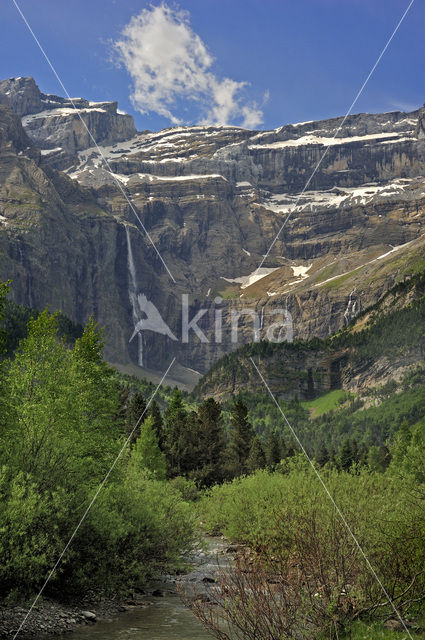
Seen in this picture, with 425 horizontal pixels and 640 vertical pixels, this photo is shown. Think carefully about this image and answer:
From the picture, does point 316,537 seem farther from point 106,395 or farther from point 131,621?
point 106,395

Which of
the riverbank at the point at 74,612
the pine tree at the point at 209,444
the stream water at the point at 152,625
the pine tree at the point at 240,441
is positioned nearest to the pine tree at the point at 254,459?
the pine tree at the point at 240,441

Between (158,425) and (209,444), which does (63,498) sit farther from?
(158,425)

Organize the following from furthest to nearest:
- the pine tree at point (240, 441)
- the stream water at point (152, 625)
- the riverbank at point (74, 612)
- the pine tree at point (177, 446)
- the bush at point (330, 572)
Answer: the pine tree at point (240, 441), the pine tree at point (177, 446), the stream water at point (152, 625), the riverbank at point (74, 612), the bush at point (330, 572)

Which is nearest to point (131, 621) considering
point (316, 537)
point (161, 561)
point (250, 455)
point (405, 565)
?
point (161, 561)

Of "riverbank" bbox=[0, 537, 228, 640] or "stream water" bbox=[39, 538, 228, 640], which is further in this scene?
"stream water" bbox=[39, 538, 228, 640]

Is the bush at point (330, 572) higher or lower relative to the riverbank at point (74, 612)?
higher

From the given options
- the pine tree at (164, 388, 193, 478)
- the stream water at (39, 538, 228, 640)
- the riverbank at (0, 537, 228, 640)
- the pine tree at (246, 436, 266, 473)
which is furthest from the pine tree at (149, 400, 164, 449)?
the stream water at (39, 538, 228, 640)

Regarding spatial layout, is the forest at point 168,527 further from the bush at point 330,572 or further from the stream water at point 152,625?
the stream water at point 152,625

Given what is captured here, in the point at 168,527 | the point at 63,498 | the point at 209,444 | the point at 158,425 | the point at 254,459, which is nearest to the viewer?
the point at 63,498

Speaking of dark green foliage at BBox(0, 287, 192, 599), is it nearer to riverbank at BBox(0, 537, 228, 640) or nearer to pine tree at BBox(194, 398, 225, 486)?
riverbank at BBox(0, 537, 228, 640)

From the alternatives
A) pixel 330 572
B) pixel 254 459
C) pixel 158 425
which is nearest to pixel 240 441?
pixel 254 459

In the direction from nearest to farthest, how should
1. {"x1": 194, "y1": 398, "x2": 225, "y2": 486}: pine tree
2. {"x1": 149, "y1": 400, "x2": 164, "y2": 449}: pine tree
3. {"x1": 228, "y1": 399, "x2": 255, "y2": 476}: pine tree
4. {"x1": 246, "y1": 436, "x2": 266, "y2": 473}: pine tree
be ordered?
1. {"x1": 194, "y1": 398, "x2": 225, "y2": 486}: pine tree
2. {"x1": 149, "y1": 400, "x2": 164, "y2": 449}: pine tree
3. {"x1": 246, "y1": 436, "x2": 266, "y2": 473}: pine tree
4. {"x1": 228, "y1": 399, "x2": 255, "y2": 476}: pine tree

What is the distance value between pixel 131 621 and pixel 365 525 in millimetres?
11664

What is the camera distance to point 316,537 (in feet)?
67.9
